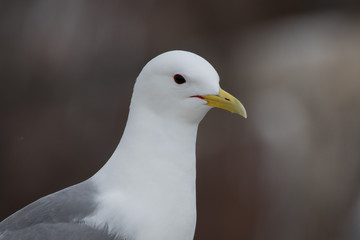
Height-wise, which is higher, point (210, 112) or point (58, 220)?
point (210, 112)

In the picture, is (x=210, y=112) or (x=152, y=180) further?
(x=210, y=112)

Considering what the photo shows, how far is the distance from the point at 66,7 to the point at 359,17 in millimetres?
1427

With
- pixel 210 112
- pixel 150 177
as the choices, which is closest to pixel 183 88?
pixel 150 177

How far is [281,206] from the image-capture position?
2.70 metres

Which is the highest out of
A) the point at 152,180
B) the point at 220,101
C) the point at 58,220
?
the point at 220,101

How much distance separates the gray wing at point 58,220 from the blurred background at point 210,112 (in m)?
1.39

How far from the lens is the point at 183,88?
4.18ft

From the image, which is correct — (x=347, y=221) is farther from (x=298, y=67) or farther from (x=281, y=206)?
(x=298, y=67)

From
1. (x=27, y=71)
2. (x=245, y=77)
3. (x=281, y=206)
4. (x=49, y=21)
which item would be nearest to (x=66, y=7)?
(x=49, y=21)

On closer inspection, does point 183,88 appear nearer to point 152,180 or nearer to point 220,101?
point 220,101

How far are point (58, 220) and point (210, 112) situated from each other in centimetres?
147

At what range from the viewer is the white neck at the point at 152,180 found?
4.12 ft

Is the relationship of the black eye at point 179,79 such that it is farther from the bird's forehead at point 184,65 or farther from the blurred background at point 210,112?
the blurred background at point 210,112

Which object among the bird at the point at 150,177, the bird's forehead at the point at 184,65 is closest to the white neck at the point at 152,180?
the bird at the point at 150,177
